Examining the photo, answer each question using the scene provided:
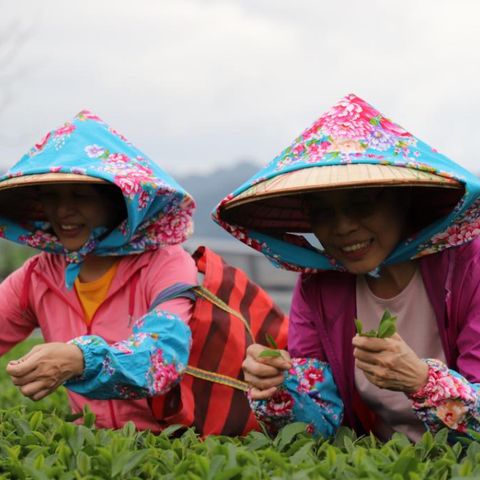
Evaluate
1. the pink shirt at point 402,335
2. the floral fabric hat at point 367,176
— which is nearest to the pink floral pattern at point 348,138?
the floral fabric hat at point 367,176

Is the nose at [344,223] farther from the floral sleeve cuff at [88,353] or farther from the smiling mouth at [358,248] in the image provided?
the floral sleeve cuff at [88,353]

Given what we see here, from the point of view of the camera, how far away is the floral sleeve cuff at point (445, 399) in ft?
8.17

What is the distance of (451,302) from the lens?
2.78 meters

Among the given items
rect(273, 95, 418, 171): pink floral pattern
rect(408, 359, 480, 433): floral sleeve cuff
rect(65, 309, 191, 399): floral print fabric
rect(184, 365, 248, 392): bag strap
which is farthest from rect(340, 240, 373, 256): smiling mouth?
rect(184, 365, 248, 392): bag strap

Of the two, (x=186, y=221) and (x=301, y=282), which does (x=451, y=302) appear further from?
(x=186, y=221)

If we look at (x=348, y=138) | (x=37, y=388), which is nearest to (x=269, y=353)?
(x=348, y=138)

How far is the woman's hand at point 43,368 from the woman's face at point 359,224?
0.80 m

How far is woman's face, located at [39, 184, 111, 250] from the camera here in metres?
3.45


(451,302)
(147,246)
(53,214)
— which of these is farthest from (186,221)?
(451,302)

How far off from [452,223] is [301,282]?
0.58m

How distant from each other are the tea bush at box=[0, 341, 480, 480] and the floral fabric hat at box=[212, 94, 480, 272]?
543 millimetres

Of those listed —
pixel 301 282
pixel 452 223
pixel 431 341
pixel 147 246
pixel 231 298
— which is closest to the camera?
pixel 452 223

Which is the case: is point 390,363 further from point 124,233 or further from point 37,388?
point 124,233

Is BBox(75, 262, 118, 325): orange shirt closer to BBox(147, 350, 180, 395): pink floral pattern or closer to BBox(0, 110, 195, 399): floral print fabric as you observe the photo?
BBox(0, 110, 195, 399): floral print fabric
